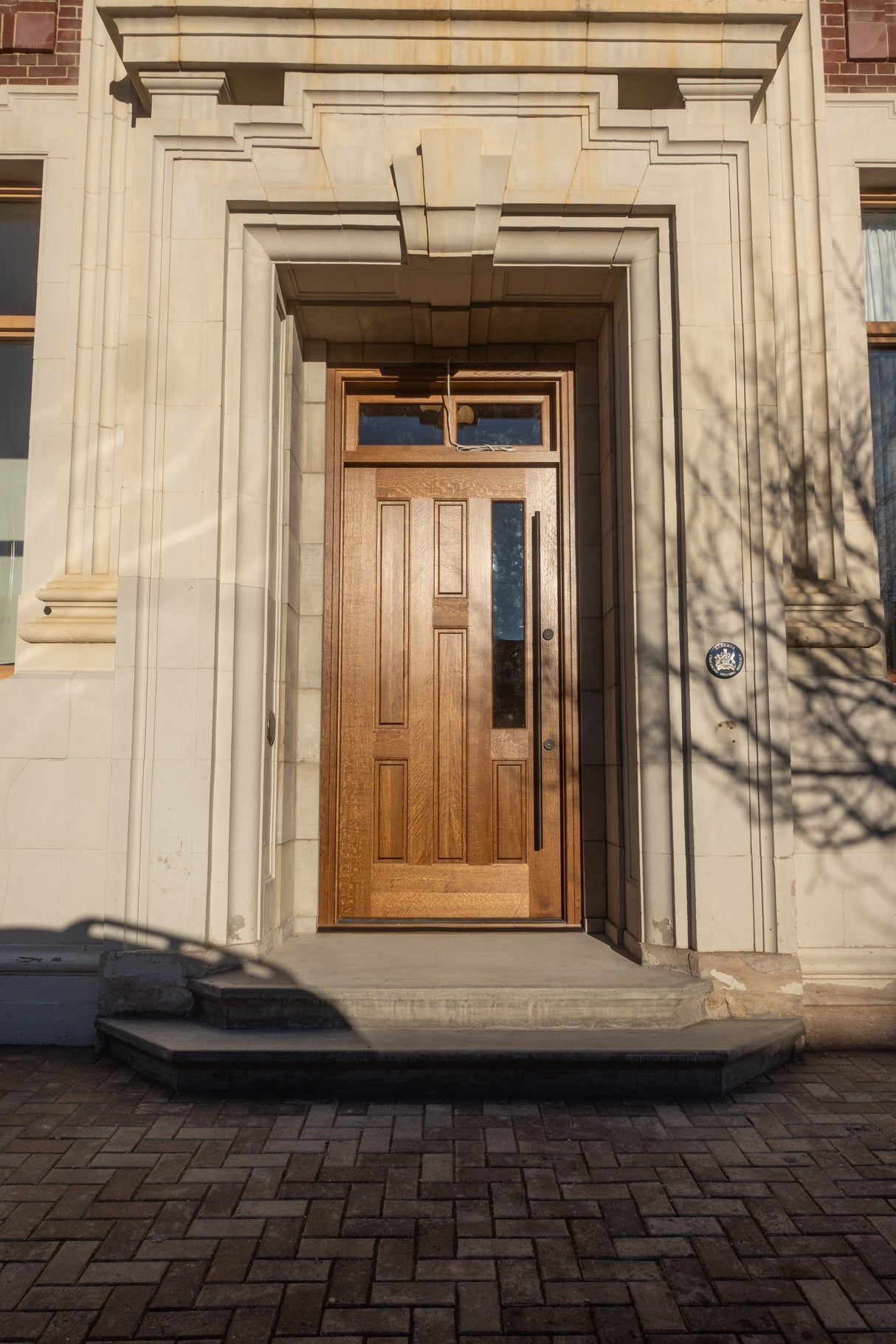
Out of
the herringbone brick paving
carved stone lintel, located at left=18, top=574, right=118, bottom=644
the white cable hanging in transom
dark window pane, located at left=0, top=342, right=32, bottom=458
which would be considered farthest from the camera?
the white cable hanging in transom

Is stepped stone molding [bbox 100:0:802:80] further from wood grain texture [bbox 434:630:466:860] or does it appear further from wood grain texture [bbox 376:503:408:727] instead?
wood grain texture [bbox 434:630:466:860]

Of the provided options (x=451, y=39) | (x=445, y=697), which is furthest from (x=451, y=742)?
(x=451, y=39)

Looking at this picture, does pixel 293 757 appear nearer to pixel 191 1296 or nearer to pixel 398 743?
pixel 398 743

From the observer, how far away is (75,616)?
15.1 feet

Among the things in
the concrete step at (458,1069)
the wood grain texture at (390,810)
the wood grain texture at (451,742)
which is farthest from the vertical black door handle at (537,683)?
the concrete step at (458,1069)

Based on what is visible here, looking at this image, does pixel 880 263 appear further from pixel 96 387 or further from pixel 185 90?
pixel 96 387

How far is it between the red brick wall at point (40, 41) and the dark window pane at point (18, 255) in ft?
2.20

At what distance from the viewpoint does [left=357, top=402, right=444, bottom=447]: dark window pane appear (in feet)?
18.4

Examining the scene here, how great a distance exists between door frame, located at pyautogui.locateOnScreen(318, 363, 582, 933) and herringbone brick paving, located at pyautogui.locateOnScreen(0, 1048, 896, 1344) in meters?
1.71

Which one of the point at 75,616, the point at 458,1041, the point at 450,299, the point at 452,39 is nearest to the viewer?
the point at 458,1041

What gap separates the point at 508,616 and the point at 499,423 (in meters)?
1.28

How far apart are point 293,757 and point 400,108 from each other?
3.62m

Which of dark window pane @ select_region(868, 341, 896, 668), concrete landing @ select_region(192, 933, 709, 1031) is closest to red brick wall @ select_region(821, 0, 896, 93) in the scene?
dark window pane @ select_region(868, 341, 896, 668)

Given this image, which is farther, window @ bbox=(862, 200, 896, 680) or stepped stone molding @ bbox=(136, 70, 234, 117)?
window @ bbox=(862, 200, 896, 680)
